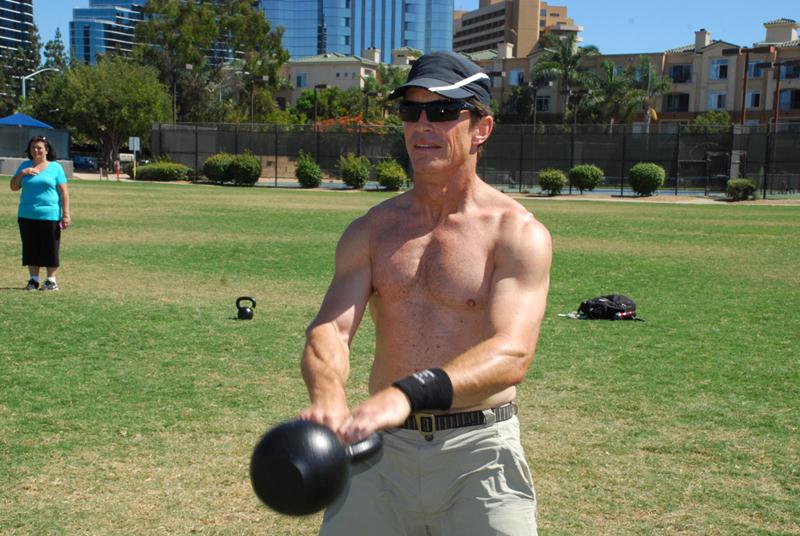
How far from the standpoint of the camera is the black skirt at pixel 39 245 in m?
13.2

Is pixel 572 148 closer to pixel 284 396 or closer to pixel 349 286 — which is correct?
pixel 284 396

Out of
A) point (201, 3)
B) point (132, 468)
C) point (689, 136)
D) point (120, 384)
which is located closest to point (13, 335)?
point (120, 384)

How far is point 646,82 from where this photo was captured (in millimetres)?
101938

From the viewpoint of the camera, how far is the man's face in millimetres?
3053

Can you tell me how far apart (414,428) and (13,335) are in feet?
26.5

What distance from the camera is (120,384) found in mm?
8016

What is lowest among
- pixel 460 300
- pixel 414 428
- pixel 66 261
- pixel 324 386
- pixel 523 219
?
pixel 66 261

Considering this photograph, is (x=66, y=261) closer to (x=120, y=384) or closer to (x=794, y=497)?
(x=120, y=384)

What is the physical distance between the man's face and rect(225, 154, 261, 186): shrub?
51.4 metres

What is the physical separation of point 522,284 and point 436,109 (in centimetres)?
62

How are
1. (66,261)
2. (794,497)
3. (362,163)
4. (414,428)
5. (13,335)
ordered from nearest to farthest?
(414,428) < (794,497) < (13,335) < (66,261) < (362,163)

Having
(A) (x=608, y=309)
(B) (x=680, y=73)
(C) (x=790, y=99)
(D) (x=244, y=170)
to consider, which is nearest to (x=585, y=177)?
(D) (x=244, y=170)

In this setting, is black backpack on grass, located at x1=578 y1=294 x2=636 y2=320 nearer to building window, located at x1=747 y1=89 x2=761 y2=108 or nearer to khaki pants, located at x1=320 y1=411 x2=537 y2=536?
khaki pants, located at x1=320 y1=411 x2=537 y2=536

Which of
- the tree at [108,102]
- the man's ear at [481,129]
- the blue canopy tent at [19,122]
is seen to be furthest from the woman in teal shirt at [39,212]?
the tree at [108,102]
